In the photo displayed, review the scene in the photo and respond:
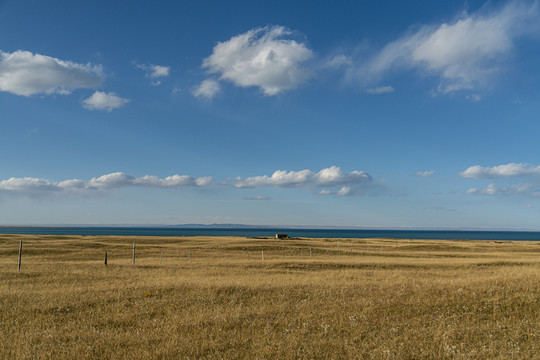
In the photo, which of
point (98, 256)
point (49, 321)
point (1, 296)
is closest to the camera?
point (49, 321)

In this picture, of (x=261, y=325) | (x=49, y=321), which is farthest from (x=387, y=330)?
(x=49, y=321)

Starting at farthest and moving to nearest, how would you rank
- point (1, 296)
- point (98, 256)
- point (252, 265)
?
1. point (98, 256)
2. point (252, 265)
3. point (1, 296)

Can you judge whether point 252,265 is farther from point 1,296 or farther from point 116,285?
point 1,296

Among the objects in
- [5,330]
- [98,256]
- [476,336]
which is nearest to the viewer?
[476,336]

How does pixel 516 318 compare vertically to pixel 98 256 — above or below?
above

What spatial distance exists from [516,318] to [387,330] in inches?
192

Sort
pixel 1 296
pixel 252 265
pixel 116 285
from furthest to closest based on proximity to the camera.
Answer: pixel 252 265 < pixel 116 285 < pixel 1 296

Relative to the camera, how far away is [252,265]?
3256cm

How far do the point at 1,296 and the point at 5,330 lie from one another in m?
6.25

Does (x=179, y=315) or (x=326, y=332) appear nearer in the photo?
(x=326, y=332)

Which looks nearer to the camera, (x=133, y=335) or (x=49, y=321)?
(x=133, y=335)

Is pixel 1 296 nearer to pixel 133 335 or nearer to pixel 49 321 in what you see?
pixel 49 321

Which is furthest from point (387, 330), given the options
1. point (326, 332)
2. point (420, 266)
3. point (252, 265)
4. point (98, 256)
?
point (98, 256)

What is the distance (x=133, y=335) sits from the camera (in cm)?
1098
